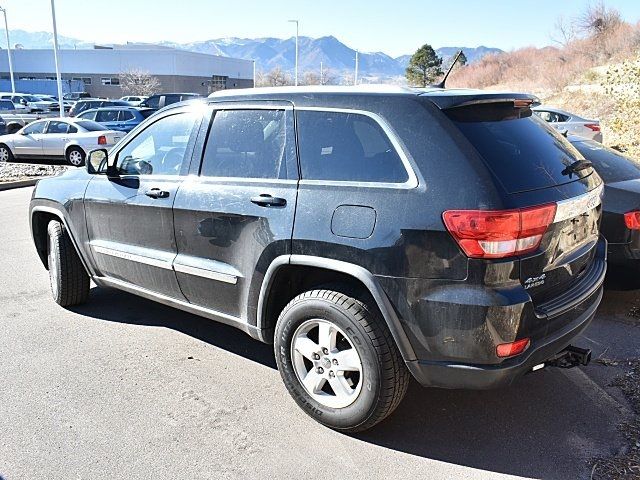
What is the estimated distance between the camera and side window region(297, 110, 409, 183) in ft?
9.64

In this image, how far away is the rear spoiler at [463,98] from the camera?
2.91 meters

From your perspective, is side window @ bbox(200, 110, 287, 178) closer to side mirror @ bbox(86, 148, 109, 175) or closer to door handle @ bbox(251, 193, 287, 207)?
door handle @ bbox(251, 193, 287, 207)

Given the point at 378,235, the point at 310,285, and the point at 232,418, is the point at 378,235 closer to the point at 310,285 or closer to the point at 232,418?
the point at 310,285

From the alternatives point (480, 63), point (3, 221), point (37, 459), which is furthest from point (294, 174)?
point (480, 63)

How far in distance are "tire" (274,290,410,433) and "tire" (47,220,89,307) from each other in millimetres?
2518

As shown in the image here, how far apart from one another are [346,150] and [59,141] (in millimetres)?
15095

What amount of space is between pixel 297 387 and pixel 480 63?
7607 centimetres

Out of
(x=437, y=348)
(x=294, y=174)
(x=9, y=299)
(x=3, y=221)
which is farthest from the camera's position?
(x=3, y=221)

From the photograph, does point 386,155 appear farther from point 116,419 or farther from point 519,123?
point 116,419

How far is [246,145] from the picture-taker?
3.60 m

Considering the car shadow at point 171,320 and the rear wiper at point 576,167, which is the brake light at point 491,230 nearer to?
the rear wiper at point 576,167

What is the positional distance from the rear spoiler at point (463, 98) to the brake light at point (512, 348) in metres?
1.21

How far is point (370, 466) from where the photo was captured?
9.64 feet

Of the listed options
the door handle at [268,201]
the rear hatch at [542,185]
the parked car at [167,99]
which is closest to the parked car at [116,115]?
the parked car at [167,99]
